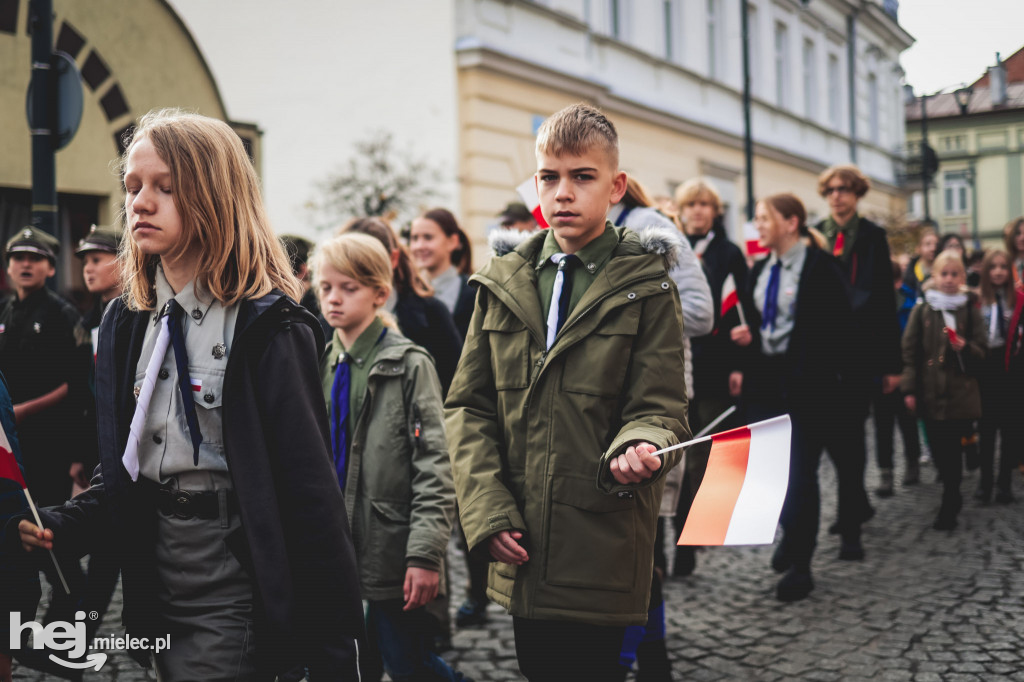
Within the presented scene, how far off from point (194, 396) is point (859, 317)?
524 centimetres

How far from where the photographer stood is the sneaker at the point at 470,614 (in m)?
4.87

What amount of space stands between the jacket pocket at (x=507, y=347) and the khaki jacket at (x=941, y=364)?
17.9 feet

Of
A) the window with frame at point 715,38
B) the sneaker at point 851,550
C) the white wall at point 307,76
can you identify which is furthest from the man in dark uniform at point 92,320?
the window with frame at point 715,38

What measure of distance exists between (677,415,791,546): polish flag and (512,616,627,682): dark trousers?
428mm

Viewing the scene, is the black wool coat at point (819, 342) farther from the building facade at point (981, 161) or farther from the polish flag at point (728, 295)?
the building facade at point (981, 161)

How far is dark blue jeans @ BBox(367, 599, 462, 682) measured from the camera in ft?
10.7

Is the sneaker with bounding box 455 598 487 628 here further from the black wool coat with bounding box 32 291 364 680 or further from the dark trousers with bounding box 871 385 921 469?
the dark trousers with bounding box 871 385 921 469

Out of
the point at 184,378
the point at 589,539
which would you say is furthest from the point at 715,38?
the point at 184,378

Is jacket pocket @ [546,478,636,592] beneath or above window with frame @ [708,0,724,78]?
beneath

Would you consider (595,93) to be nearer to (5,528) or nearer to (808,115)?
(808,115)

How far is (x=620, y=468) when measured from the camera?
2277mm

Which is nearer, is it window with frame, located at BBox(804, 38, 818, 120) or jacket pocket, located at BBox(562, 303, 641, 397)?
jacket pocket, located at BBox(562, 303, 641, 397)

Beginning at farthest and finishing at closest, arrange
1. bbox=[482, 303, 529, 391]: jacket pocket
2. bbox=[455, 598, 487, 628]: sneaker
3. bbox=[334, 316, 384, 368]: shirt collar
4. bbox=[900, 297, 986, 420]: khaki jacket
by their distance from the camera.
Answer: bbox=[900, 297, 986, 420]: khaki jacket → bbox=[455, 598, 487, 628]: sneaker → bbox=[334, 316, 384, 368]: shirt collar → bbox=[482, 303, 529, 391]: jacket pocket

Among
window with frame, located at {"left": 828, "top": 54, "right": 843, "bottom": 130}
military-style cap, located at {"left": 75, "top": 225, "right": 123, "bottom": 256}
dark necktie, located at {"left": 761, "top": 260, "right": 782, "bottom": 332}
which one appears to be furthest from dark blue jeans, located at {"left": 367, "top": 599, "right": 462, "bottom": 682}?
window with frame, located at {"left": 828, "top": 54, "right": 843, "bottom": 130}
